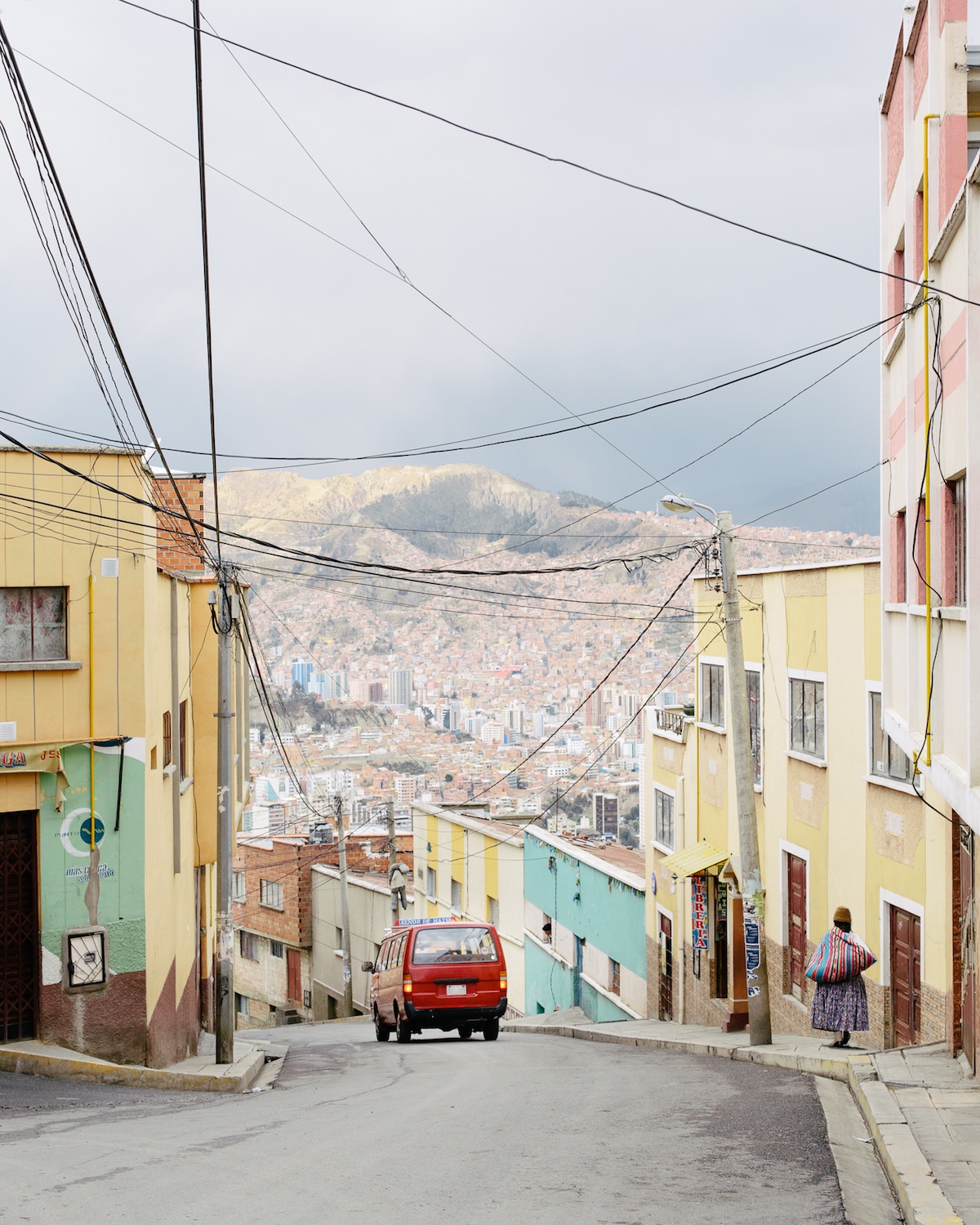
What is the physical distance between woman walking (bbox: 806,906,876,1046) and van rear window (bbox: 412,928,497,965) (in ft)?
26.0

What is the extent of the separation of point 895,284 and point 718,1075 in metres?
8.68

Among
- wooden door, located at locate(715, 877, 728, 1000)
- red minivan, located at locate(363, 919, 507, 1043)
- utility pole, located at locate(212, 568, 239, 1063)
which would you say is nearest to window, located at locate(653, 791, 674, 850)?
wooden door, located at locate(715, 877, 728, 1000)

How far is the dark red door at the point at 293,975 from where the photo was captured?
45.5 metres

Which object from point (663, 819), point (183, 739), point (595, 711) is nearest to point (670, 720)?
point (663, 819)

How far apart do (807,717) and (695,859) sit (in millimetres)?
5645

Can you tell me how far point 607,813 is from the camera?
61.7 meters

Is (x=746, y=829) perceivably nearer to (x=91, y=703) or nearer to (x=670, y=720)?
(x=91, y=703)

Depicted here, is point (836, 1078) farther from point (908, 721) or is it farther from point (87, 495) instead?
point (87, 495)

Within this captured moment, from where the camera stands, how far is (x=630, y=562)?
20.4 metres

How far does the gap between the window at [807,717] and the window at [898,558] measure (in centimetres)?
564

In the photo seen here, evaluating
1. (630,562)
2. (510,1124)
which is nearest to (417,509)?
(630,562)

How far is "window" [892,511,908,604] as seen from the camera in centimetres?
1339

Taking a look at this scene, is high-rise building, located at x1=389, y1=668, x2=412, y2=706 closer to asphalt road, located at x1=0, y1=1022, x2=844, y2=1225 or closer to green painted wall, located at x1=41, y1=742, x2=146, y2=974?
green painted wall, located at x1=41, y1=742, x2=146, y2=974

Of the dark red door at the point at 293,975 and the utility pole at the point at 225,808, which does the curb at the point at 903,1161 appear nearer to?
the utility pole at the point at 225,808
